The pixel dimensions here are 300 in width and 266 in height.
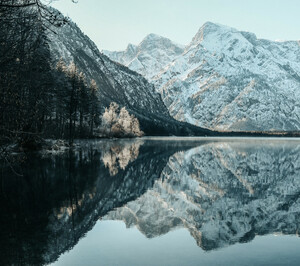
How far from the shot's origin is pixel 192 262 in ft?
33.9

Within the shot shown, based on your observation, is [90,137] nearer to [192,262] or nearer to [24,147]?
[24,147]

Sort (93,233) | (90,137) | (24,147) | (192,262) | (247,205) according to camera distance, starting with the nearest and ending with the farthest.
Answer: (192,262) < (93,233) < (247,205) < (24,147) < (90,137)

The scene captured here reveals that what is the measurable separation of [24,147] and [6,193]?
29.3m

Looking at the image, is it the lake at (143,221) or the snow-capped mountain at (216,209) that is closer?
the lake at (143,221)

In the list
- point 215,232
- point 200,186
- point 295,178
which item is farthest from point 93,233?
point 295,178

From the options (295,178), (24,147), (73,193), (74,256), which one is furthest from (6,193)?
(24,147)

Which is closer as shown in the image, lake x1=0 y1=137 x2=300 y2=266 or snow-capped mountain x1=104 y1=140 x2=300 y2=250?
lake x1=0 y1=137 x2=300 y2=266

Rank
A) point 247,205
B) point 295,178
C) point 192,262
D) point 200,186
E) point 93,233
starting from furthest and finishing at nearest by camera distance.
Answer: point 295,178, point 200,186, point 247,205, point 93,233, point 192,262

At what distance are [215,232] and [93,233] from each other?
510 cm

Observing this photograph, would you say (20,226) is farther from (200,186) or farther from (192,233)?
(200,186)

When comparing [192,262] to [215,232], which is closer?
[192,262]

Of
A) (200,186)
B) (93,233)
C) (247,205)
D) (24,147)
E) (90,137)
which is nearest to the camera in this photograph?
(93,233)

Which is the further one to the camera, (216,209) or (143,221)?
(216,209)

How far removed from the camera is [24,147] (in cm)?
4756
